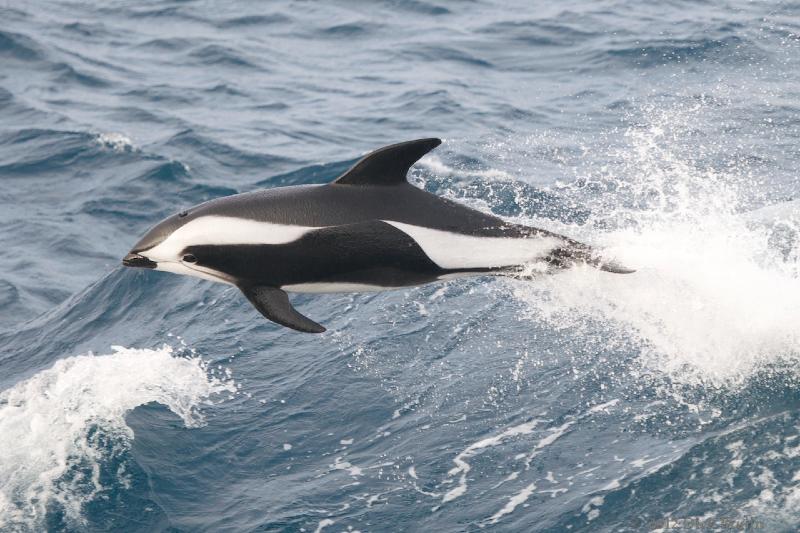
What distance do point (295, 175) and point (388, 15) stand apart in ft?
27.7

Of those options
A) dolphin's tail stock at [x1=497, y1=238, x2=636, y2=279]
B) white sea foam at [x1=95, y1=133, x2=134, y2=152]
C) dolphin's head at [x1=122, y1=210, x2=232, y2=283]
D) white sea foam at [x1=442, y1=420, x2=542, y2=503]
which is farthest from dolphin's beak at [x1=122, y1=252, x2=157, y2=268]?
white sea foam at [x1=95, y1=133, x2=134, y2=152]

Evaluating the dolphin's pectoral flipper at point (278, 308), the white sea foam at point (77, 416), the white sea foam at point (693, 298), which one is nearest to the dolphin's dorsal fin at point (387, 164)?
the dolphin's pectoral flipper at point (278, 308)

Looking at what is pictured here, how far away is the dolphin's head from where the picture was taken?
24.4 feet

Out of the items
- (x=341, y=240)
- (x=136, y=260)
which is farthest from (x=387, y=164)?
(x=136, y=260)

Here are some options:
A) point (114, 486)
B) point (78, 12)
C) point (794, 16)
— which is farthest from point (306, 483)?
point (78, 12)

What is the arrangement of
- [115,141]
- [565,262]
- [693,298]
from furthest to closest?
[115,141] → [693,298] → [565,262]

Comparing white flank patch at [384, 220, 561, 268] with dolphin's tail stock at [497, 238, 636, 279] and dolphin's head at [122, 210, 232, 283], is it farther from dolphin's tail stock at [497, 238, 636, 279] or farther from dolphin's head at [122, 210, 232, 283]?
dolphin's head at [122, 210, 232, 283]

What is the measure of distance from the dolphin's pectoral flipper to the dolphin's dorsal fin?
0.81 meters

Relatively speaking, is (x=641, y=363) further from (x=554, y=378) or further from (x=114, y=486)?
(x=114, y=486)

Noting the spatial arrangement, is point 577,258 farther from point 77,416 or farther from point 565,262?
point 77,416

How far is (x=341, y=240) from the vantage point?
7.36 metres

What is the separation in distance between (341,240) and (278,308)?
22.7 inches

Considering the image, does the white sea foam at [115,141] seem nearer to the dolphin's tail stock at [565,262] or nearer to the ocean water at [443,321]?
the ocean water at [443,321]

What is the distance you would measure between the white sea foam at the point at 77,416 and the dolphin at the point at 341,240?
270 centimetres
